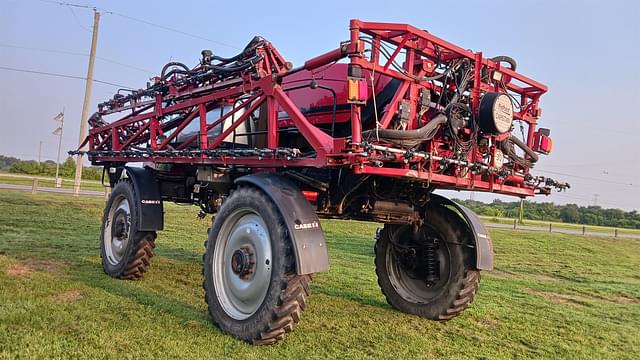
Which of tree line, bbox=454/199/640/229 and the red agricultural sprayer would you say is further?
tree line, bbox=454/199/640/229

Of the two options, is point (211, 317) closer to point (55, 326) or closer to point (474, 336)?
point (55, 326)

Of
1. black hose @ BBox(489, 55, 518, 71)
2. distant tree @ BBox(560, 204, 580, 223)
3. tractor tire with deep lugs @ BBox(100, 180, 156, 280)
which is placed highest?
black hose @ BBox(489, 55, 518, 71)

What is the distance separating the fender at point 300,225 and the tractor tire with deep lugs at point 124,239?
3.03 metres

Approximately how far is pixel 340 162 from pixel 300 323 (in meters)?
1.95

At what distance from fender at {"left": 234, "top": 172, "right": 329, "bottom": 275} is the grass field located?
0.75 m

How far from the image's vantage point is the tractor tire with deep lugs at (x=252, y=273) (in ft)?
14.0

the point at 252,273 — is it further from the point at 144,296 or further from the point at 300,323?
the point at 144,296

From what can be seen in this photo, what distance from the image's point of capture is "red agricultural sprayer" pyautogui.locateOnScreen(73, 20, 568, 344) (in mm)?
4273

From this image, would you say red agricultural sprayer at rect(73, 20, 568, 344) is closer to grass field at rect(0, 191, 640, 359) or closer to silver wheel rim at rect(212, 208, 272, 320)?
silver wheel rim at rect(212, 208, 272, 320)

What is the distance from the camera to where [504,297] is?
299 inches

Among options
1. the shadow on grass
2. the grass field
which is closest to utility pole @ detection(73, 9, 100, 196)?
the grass field

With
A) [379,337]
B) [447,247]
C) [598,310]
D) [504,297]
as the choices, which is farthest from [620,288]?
[379,337]

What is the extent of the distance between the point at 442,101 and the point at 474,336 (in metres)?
2.40

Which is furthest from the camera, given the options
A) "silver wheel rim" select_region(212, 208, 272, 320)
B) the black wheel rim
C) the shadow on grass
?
the black wheel rim
